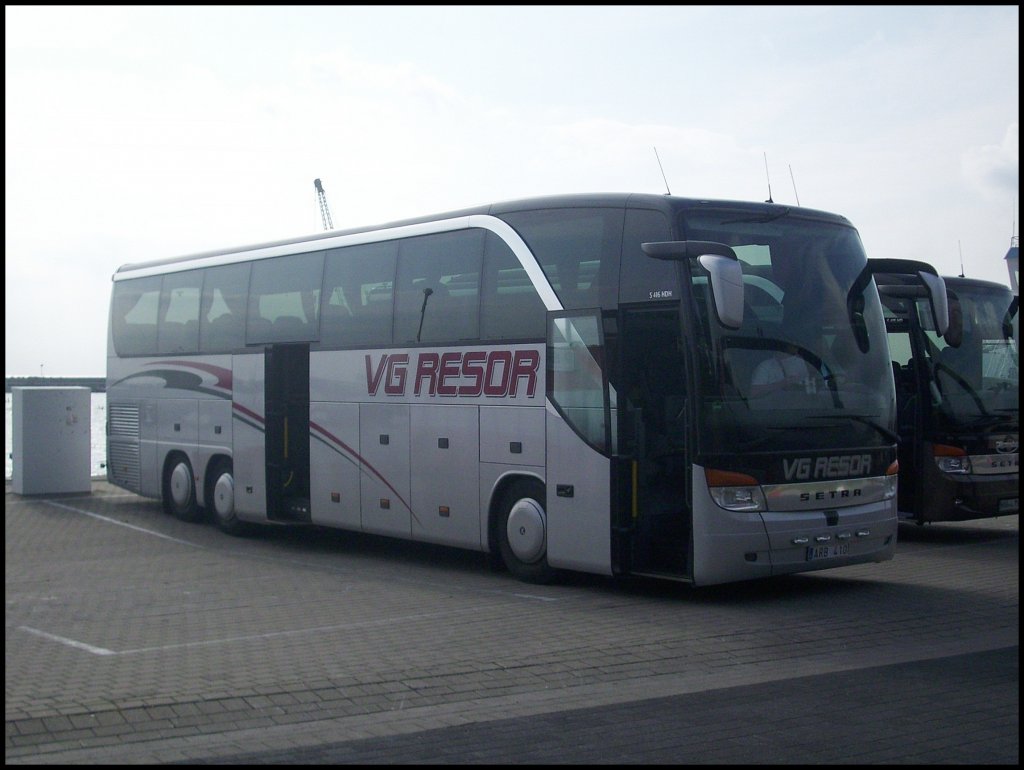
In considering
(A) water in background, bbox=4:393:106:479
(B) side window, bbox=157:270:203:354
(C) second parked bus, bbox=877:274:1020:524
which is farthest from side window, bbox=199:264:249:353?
(C) second parked bus, bbox=877:274:1020:524

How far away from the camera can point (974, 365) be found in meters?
16.3

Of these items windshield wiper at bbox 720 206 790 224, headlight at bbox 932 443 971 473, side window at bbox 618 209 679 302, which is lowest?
headlight at bbox 932 443 971 473

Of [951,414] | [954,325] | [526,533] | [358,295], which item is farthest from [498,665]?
[951,414]

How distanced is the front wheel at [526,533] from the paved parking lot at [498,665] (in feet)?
0.65

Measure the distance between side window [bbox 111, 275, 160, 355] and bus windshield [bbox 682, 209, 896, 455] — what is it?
36.7 ft

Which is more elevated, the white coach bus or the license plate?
the white coach bus

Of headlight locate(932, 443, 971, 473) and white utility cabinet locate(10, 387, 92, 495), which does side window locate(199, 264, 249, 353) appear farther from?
headlight locate(932, 443, 971, 473)

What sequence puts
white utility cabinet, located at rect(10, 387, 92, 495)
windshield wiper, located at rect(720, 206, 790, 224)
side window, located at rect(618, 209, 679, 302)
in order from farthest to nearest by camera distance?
white utility cabinet, located at rect(10, 387, 92, 495) < windshield wiper, located at rect(720, 206, 790, 224) < side window, located at rect(618, 209, 679, 302)

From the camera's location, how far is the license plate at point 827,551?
11.4 metres

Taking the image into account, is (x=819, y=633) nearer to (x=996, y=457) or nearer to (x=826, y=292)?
(x=826, y=292)

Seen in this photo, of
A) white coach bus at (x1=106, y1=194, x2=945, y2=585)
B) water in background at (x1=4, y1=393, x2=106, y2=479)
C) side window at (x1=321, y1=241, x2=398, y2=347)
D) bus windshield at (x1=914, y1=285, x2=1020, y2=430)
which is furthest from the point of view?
water in background at (x1=4, y1=393, x2=106, y2=479)

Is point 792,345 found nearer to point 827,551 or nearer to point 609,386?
point 609,386

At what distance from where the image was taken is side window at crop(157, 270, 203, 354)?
18875 mm

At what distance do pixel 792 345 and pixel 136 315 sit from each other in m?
12.6
